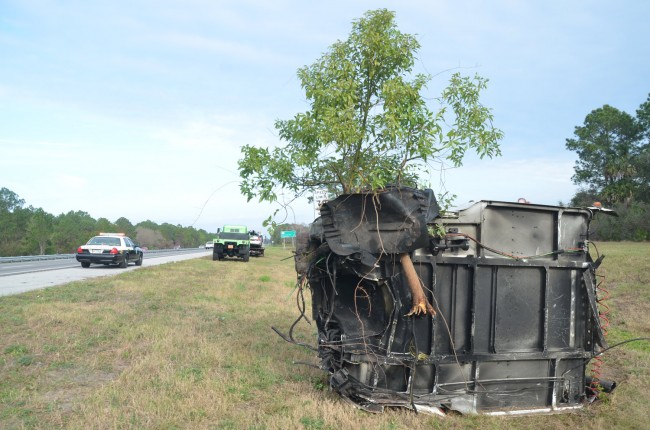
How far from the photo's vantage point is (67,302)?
492 inches

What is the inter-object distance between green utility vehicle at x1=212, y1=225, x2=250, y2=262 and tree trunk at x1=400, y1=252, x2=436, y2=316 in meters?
29.8

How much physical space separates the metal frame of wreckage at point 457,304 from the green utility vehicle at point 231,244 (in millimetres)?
29150

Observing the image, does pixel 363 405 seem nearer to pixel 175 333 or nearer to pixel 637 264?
pixel 175 333

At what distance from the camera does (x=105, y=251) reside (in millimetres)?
24953

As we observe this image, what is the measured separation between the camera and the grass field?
17.4 feet

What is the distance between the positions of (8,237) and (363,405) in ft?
245

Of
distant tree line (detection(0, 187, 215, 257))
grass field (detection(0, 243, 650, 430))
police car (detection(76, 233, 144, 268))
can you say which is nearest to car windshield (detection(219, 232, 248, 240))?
police car (detection(76, 233, 144, 268))

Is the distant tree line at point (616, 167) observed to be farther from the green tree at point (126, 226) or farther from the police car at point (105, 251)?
the green tree at point (126, 226)

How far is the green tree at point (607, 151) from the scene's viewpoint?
49438mm

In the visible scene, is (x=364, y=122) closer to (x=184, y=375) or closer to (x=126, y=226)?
(x=184, y=375)

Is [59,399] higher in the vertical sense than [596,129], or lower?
lower

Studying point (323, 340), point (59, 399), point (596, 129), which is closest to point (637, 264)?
point (323, 340)

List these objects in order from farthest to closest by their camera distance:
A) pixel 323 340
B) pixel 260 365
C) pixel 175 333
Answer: pixel 175 333, pixel 260 365, pixel 323 340

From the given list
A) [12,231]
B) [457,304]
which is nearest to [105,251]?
[457,304]
